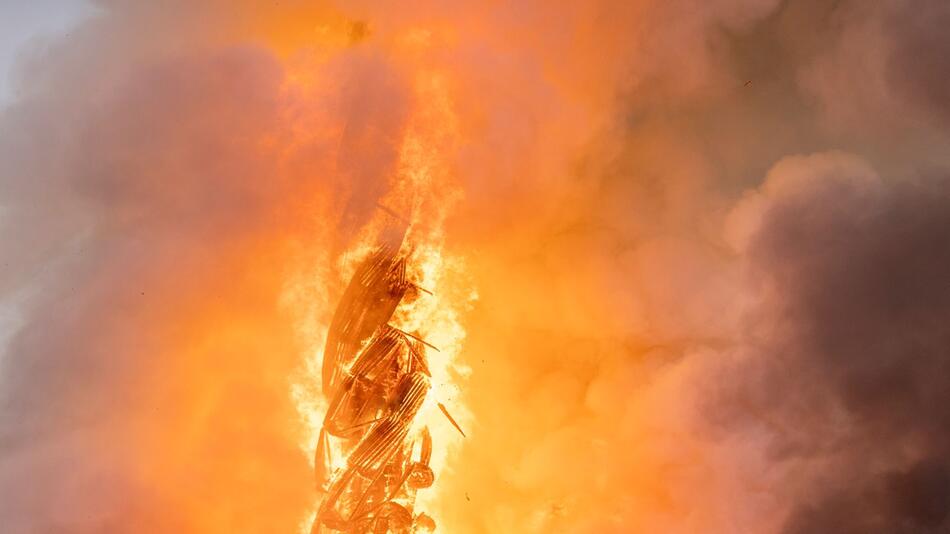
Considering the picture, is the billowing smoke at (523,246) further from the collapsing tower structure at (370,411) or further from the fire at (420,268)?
the collapsing tower structure at (370,411)

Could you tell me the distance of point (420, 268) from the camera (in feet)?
36.1

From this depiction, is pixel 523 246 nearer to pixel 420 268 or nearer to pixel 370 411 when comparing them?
pixel 420 268

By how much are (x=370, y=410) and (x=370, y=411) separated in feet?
0.04

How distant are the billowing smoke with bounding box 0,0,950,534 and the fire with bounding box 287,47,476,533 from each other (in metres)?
0.16

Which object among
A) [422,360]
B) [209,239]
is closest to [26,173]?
[209,239]

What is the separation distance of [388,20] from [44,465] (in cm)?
744

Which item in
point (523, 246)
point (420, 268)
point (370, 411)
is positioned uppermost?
point (523, 246)

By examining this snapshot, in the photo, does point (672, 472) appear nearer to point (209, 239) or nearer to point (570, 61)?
point (570, 61)

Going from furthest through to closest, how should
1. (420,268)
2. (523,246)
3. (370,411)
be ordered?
(523,246) < (420,268) < (370,411)

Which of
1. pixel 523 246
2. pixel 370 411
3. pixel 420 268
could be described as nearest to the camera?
pixel 370 411

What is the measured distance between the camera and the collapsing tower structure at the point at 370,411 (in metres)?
10.2

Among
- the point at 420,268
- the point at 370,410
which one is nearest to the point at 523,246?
the point at 420,268

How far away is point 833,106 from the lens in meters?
11.8

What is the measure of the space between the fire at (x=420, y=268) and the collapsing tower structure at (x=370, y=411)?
0.46 feet
